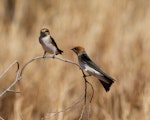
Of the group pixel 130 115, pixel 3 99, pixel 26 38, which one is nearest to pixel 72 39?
pixel 26 38

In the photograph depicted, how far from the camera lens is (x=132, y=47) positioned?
5.17 m

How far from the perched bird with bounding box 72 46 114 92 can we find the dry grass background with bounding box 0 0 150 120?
23 cm

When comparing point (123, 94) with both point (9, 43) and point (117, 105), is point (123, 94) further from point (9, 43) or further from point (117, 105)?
point (9, 43)

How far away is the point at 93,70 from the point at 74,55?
6.06 ft

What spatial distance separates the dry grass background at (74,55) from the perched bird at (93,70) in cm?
23

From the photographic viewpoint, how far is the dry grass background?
13.3 ft

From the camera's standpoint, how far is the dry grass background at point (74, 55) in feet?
13.3

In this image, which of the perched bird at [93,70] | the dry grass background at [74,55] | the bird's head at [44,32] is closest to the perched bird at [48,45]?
the bird's head at [44,32]

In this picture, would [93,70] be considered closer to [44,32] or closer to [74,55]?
[44,32]

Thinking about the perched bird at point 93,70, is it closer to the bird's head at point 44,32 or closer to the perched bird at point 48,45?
the perched bird at point 48,45

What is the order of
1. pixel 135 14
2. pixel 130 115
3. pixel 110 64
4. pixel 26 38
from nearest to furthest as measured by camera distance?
pixel 130 115 → pixel 110 64 → pixel 26 38 → pixel 135 14

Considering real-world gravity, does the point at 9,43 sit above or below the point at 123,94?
above

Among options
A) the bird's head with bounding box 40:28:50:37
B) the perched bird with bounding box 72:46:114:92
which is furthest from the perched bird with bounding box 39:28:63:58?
the perched bird with bounding box 72:46:114:92

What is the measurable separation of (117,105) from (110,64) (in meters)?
0.77
